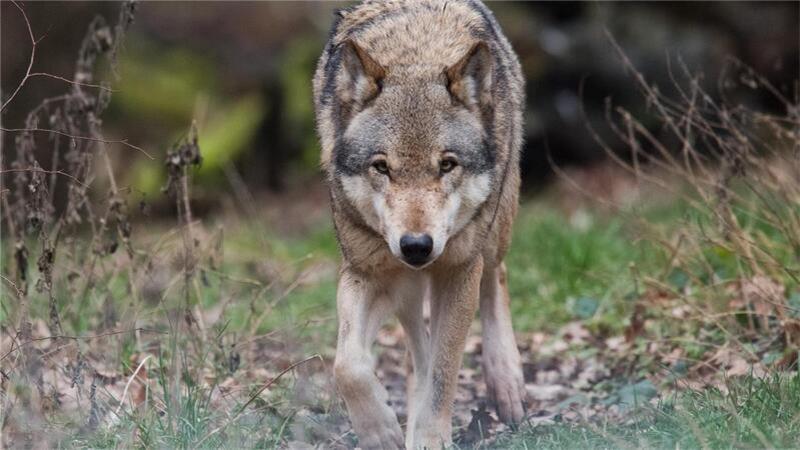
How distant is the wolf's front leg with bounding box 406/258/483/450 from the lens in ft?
17.8

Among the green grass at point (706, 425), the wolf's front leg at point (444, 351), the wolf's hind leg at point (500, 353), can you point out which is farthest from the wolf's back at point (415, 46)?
the green grass at point (706, 425)

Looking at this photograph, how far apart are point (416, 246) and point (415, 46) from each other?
49.7 inches

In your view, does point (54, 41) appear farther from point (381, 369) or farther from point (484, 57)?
point (484, 57)

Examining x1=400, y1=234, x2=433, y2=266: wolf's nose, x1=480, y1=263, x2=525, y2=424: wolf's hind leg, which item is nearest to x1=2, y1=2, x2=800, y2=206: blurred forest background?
x1=480, y1=263, x2=525, y2=424: wolf's hind leg

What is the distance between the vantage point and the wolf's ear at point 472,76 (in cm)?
533

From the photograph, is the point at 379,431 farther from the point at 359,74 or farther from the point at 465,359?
the point at 465,359

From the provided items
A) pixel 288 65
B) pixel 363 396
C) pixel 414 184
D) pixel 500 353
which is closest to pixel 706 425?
pixel 363 396

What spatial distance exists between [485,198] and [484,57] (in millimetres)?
682

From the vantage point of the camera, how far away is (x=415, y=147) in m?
5.11

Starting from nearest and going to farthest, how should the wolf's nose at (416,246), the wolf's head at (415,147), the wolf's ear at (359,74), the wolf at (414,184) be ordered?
the wolf's nose at (416,246) → the wolf's head at (415,147) → the wolf at (414,184) → the wolf's ear at (359,74)

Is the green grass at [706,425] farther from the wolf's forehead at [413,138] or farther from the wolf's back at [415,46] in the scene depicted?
the wolf's back at [415,46]

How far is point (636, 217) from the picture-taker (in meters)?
6.99

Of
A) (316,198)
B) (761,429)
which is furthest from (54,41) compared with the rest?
(761,429)

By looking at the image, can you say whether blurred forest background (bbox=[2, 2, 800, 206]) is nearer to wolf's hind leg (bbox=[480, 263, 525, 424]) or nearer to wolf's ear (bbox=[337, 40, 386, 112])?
wolf's hind leg (bbox=[480, 263, 525, 424])
